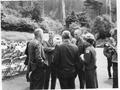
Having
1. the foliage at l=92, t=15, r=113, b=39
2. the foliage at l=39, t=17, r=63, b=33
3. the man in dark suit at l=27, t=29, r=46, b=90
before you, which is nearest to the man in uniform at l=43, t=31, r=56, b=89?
the man in dark suit at l=27, t=29, r=46, b=90

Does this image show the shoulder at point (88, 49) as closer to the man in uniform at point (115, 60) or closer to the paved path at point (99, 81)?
the paved path at point (99, 81)

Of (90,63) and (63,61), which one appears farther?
(90,63)

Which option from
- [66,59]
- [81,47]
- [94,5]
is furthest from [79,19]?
[66,59]

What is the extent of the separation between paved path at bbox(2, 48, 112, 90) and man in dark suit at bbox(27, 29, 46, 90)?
0.25 m

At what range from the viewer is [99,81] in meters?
4.11

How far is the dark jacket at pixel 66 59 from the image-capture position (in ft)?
11.5

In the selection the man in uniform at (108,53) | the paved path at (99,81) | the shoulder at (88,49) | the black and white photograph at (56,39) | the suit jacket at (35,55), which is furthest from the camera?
the man in uniform at (108,53)

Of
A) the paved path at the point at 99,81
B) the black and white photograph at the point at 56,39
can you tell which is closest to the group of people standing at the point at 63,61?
the black and white photograph at the point at 56,39

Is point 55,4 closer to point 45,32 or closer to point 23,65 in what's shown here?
point 45,32

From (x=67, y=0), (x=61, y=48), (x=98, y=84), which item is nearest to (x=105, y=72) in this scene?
(x=98, y=84)

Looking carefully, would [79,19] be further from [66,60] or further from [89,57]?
[66,60]

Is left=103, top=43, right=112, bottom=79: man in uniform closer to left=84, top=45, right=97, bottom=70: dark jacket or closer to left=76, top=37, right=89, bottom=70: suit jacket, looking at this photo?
left=84, top=45, right=97, bottom=70: dark jacket

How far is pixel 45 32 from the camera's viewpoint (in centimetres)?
405

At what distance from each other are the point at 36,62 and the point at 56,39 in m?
0.68
